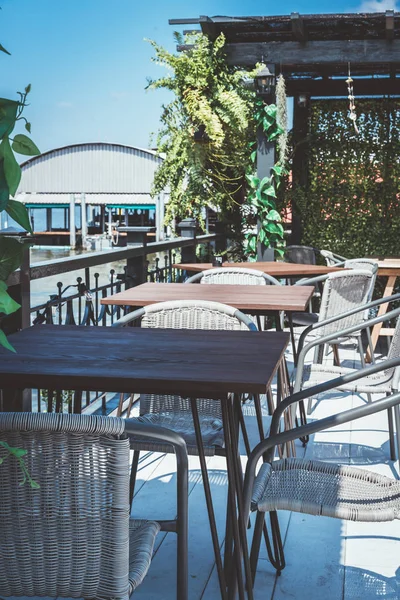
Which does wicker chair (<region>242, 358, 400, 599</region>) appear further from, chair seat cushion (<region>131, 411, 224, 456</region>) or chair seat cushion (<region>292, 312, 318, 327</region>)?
chair seat cushion (<region>292, 312, 318, 327</region>)

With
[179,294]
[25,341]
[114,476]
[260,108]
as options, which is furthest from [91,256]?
[260,108]

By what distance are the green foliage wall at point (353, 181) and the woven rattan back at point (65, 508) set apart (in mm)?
6601

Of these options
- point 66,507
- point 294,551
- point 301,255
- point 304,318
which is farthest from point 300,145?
point 66,507

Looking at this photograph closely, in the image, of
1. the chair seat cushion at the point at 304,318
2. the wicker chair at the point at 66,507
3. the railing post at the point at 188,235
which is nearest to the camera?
the wicker chair at the point at 66,507

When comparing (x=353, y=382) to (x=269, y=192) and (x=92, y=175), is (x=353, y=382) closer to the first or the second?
(x=269, y=192)

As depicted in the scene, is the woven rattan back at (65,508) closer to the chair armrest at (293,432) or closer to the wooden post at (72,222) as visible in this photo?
the chair armrest at (293,432)

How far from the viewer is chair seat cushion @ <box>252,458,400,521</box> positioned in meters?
1.81

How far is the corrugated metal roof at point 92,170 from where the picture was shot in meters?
55.7

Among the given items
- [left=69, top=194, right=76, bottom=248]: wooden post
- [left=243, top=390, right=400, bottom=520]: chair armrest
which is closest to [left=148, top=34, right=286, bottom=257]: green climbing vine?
[left=243, top=390, right=400, bottom=520]: chair armrest

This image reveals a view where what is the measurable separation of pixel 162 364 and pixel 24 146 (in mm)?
1052

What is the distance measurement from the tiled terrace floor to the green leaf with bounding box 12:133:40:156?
5.31 ft

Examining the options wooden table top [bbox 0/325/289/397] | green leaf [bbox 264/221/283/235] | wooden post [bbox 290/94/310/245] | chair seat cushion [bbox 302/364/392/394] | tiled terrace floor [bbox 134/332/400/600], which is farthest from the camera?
wooden post [bbox 290/94/310/245]

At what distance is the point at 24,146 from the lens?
97 centimetres

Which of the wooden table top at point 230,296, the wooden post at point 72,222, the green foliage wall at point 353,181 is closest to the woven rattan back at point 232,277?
the wooden table top at point 230,296
